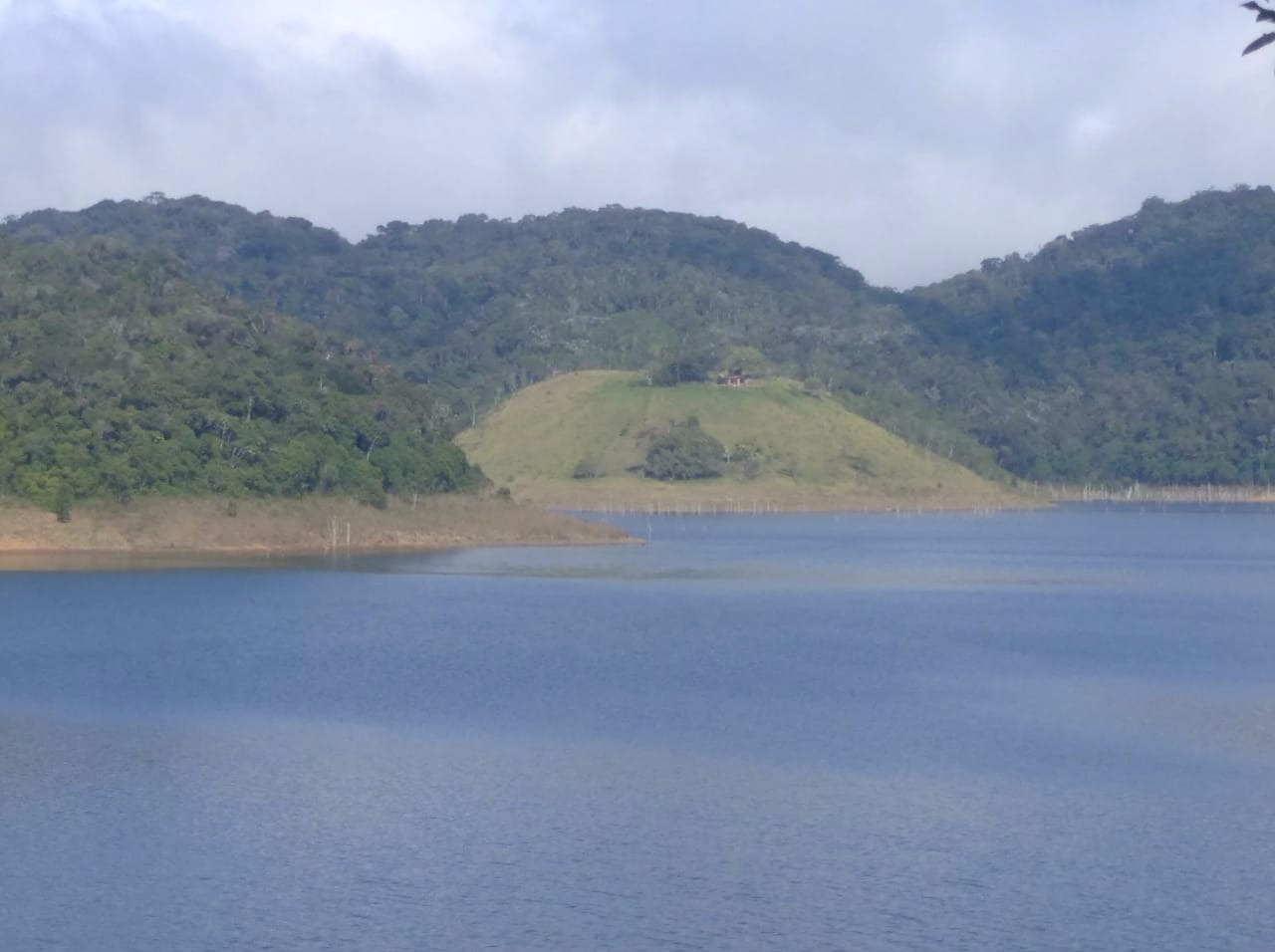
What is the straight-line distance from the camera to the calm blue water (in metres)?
24.4

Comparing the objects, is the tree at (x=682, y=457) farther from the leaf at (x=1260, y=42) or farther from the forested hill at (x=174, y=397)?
the leaf at (x=1260, y=42)

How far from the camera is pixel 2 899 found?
24578 mm

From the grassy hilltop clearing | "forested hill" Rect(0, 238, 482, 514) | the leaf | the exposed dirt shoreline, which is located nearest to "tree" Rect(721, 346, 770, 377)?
the grassy hilltop clearing

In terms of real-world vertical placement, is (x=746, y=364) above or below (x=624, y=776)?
above

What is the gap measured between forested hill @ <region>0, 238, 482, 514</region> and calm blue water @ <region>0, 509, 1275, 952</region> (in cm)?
2048

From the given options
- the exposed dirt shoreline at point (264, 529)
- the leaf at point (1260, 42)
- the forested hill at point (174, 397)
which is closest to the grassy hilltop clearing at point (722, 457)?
the forested hill at point (174, 397)

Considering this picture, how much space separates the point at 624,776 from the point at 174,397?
214 ft

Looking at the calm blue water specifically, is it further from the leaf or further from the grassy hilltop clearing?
the grassy hilltop clearing

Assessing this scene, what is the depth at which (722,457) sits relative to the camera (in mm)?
166125

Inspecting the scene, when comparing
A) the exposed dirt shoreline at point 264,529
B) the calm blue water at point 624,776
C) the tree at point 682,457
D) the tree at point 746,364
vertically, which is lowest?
the calm blue water at point 624,776

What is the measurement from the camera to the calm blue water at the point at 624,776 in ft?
80.1

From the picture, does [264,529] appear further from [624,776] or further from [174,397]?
[624,776]

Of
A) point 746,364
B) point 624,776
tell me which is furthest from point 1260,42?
point 746,364

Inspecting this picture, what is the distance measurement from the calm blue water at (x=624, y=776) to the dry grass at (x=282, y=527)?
17.0m
